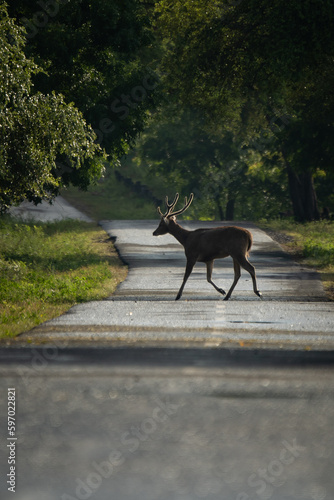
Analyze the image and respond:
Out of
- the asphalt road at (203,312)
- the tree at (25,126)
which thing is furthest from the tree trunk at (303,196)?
the tree at (25,126)

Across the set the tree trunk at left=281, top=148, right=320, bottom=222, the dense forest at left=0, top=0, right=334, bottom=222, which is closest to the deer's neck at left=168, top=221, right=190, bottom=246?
the dense forest at left=0, top=0, right=334, bottom=222

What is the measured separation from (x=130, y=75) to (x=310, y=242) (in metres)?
8.21

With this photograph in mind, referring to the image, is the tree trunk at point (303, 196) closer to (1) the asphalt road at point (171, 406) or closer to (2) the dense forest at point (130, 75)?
(2) the dense forest at point (130, 75)

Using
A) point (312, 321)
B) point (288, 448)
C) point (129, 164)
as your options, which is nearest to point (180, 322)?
point (312, 321)

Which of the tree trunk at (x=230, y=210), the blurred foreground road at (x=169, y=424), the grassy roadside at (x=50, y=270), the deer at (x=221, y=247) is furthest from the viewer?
the tree trunk at (x=230, y=210)

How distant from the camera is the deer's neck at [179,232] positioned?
18.1 meters

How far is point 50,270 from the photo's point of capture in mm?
22047

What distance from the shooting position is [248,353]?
34.2 ft

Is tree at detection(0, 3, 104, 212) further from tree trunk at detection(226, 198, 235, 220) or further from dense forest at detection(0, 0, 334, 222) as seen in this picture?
tree trunk at detection(226, 198, 235, 220)

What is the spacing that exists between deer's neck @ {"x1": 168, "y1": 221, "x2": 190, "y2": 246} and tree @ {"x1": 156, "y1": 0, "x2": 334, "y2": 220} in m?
6.66

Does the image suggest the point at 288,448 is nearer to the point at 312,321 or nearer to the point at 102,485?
the point at 102,485

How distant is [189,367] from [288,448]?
3100 millimetres

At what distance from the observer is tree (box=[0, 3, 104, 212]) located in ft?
50.6

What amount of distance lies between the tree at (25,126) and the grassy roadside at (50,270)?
6.47 ft
